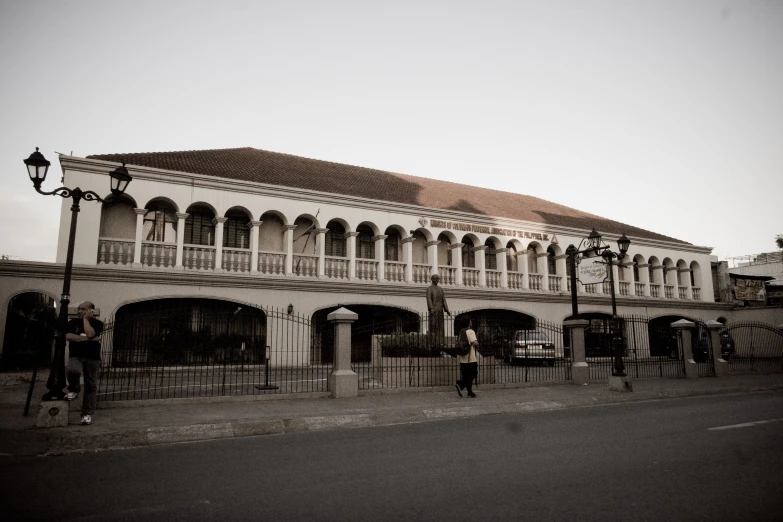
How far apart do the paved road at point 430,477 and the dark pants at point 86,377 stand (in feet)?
6.66

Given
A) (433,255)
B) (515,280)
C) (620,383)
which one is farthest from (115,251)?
(515,280)

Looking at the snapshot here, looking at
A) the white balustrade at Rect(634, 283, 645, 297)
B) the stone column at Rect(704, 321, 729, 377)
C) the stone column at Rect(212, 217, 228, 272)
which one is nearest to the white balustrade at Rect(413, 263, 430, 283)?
the stone column at Rect(212, 217, 228, 272)

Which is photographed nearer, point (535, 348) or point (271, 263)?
point (535, 348)

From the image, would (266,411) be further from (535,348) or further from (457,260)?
(457,260)

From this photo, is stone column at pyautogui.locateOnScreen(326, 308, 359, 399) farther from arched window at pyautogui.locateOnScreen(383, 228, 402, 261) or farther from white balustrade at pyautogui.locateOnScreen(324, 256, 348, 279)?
arched window at pyautogui.locateOnScreen(383, 228, 402, 261)

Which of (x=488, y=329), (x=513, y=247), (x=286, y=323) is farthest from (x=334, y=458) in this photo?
(x=513, y=247)

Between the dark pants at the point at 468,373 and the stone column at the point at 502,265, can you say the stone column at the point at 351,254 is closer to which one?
the stone column at the point at 502,265

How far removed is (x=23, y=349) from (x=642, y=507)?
19.2 metres

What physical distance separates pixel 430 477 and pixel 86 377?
21.3ft

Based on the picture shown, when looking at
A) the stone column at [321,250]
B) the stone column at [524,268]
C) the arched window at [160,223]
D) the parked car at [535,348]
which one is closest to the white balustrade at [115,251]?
the arched window at [160,223]

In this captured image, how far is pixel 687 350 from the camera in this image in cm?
1722

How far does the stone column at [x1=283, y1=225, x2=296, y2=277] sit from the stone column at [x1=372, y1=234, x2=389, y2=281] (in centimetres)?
389

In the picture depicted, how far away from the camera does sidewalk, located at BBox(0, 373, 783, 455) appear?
7531 millimetres

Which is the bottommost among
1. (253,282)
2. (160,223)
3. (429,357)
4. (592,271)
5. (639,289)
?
(429,357)
